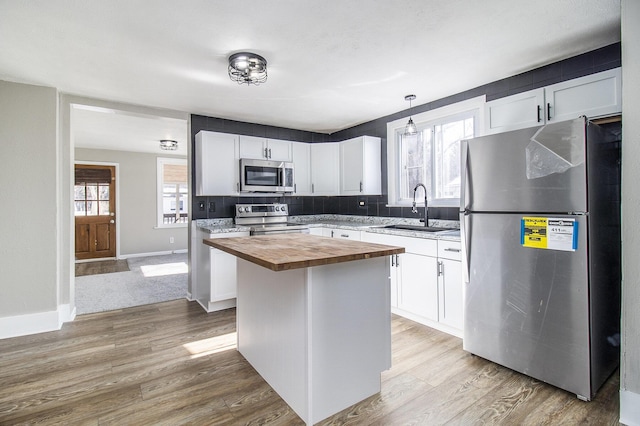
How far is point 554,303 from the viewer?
1.96m

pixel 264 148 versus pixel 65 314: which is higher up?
pixel 264 148

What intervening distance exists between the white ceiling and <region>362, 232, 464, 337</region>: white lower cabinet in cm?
148

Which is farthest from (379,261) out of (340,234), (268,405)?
(340,234)

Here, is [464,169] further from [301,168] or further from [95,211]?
[95,211]

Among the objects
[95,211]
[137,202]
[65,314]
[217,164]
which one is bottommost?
[65,314]

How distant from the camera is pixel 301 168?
4539 mm

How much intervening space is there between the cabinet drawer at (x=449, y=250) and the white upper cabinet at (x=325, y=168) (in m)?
1.98

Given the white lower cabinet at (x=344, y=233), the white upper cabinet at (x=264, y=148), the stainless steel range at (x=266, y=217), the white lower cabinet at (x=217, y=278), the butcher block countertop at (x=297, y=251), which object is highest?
the white upper cabinet at (x=264, y=148)

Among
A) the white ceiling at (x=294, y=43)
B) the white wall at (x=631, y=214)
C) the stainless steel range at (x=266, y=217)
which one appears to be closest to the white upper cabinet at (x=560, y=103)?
the white ceiling at (x=294, y=43)

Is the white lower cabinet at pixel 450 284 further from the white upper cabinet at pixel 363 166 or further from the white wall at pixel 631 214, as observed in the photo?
the white upper cabinet at pixel 363 166

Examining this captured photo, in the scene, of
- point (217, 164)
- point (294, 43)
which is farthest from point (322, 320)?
point (217, 164)

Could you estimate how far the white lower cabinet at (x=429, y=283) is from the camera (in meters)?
2.72

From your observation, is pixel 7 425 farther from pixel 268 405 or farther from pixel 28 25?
pixel 28 25

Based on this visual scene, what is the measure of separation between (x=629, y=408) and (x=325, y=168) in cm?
366
